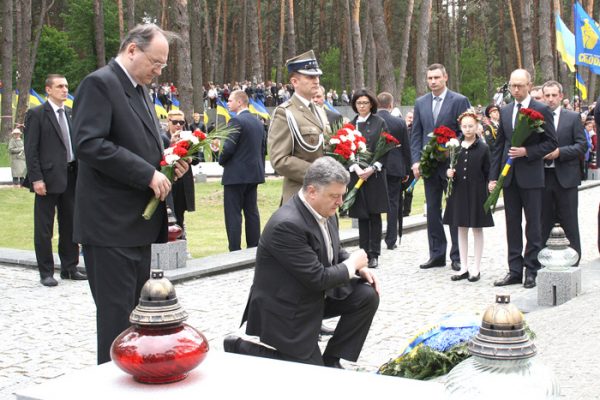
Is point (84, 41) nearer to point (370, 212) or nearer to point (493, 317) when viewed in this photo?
point (370, 212)

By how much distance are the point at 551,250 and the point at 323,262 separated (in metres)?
3.57

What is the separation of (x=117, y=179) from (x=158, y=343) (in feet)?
6.91

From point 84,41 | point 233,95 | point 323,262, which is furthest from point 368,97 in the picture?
point 84,41

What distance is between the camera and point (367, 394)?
2.81 meters

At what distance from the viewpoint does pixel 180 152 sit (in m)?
5.61

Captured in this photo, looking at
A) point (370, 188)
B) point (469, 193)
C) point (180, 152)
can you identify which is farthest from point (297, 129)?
point (370, 188)

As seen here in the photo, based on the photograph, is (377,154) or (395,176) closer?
(377,154)

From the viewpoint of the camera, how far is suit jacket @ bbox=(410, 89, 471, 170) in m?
10.5

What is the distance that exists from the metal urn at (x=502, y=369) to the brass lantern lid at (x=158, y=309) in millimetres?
991

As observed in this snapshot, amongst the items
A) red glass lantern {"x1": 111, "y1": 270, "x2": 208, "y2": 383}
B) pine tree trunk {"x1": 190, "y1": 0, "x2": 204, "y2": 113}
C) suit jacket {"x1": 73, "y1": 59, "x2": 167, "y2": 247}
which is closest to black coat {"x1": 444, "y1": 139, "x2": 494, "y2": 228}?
suit jacket {"x1": 73, "y1": 59, "x2": 167, "y2": 247}

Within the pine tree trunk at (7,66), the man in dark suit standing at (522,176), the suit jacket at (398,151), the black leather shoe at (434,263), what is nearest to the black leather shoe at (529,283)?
the man in dark suit standing at (522,176)

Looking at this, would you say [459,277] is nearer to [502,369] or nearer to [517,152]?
[517,152]

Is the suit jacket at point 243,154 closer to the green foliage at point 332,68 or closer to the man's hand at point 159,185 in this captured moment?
the man's hand at point 159,185

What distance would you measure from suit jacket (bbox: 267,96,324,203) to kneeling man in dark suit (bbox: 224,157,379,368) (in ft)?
6.51
